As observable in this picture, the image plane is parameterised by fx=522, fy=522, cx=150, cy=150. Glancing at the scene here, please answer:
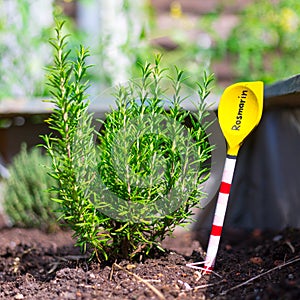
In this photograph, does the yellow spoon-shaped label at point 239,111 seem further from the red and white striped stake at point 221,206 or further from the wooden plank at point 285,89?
the wooden plank at point 285,89

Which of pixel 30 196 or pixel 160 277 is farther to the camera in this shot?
pixel 30 196

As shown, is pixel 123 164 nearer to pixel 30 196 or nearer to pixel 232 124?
pixel 232 124

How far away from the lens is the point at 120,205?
1.23m

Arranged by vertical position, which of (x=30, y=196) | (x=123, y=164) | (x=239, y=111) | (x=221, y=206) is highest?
(x=239, y=111)

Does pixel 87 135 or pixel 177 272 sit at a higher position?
pixel 87 135

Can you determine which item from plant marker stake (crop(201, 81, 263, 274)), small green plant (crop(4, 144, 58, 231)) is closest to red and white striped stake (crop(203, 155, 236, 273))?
plant marker stake (crop(201, 81, 263, 274))

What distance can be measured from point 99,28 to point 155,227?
2.65 m

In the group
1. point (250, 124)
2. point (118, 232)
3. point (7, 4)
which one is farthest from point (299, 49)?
point (118, 232)

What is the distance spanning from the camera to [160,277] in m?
1.23

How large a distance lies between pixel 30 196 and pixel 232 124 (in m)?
1.14

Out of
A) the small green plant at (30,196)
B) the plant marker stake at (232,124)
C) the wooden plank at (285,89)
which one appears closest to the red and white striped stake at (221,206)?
the plant marker stake at (232,124)

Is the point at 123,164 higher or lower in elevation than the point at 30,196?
higher

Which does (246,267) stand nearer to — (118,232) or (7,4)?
(118,232)

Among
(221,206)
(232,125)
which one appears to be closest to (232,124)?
(232,125)
